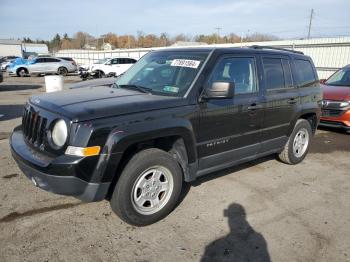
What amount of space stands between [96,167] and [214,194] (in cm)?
195

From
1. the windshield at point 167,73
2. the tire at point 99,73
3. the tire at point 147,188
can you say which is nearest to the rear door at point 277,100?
the windshield at point 167,73

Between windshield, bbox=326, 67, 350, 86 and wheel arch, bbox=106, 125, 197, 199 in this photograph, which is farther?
windshield, bbox=326, 67, 350, 86

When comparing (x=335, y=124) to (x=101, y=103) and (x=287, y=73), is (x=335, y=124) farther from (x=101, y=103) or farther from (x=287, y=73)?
(x=101, y=103)

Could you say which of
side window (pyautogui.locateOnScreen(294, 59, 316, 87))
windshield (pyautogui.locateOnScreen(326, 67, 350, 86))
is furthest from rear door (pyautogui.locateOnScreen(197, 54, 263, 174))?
windshield (pyautogui.locateOnScreen(326, 67, 350, 86))

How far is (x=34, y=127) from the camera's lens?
3.52m

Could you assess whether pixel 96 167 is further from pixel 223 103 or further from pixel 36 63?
pixel 36 63

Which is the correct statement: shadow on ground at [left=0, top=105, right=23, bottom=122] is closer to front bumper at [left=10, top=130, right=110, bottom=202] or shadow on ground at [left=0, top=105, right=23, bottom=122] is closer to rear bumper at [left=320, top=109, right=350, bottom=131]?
front bumper at [left=10, top=130, right=110, bottom=202]

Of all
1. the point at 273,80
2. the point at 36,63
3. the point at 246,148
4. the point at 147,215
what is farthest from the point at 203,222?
the point at 36,63

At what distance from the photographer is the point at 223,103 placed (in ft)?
13.3

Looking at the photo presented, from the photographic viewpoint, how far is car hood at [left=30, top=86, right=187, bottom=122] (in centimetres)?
313

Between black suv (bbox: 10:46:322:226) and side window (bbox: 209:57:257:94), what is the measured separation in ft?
0.04

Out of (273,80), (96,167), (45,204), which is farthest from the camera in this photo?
(273,80)

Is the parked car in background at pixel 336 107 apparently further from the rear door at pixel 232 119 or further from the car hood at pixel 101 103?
the car hood at pixel 101 103

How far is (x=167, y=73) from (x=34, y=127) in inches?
67.5
